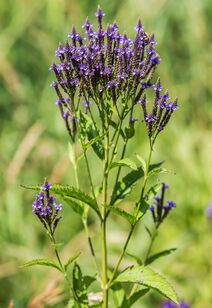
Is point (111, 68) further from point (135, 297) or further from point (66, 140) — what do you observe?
point (66, 140)

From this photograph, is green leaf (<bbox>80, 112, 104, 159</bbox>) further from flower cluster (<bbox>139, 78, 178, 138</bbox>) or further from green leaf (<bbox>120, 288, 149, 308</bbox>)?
green leaf (<bbox>120, 288, 149, 308</bbox>)

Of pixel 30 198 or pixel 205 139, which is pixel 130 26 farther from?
pixel 30 198

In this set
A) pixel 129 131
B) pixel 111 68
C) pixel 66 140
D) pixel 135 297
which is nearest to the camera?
pixel 111 68

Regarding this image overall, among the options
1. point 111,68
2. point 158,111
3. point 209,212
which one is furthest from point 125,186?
point 209,212

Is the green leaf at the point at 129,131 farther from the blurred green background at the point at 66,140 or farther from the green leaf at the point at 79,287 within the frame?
the blurred green background at the point at 66,140

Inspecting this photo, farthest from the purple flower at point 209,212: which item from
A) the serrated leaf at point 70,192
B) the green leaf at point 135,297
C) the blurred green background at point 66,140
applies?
the serrated leaf at point 70,192
